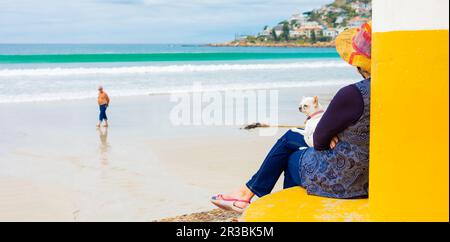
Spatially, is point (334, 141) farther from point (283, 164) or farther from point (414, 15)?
point (414, 15)

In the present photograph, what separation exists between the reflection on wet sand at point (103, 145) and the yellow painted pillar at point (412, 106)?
6.78m

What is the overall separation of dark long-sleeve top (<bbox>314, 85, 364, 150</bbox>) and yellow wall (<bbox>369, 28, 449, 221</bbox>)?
527 mm

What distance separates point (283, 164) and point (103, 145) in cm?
665

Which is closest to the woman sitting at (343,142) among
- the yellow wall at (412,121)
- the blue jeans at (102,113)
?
the yellow wall at (412,121)

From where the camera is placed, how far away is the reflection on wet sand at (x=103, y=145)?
9.64 meters

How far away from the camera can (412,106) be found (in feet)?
9.35

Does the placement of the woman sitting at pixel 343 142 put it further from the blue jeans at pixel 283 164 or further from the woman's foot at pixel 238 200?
the woman's foot at pixel 238 200

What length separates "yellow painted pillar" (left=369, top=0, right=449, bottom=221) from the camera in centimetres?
279

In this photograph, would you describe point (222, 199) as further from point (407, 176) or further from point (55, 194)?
point (55, 194)

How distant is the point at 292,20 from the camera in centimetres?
13312

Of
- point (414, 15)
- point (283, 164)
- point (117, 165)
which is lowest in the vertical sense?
point (117, 165)

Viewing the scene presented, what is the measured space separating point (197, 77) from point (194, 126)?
18253 mm

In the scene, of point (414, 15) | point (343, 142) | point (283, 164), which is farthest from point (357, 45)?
point (283, 164)

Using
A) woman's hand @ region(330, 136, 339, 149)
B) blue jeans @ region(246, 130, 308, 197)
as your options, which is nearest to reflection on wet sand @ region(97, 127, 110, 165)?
blue jeans @ region(246, 130, 308, 197)
